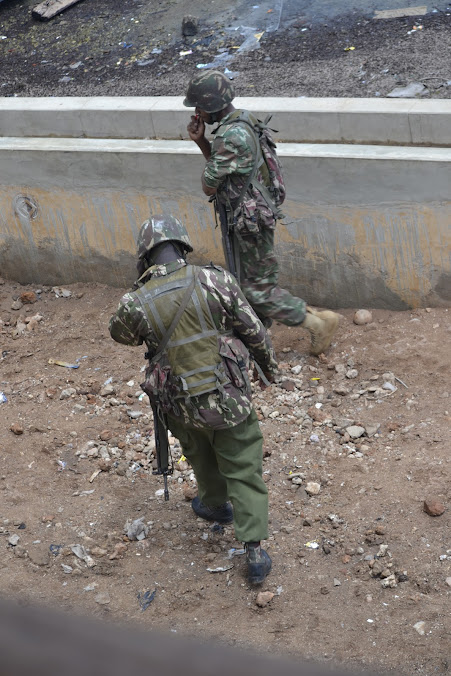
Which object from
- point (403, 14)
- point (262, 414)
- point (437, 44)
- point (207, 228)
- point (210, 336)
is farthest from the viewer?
point (403, 14)

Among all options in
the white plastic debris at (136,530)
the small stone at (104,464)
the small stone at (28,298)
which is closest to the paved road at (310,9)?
the small stone at (28,298)

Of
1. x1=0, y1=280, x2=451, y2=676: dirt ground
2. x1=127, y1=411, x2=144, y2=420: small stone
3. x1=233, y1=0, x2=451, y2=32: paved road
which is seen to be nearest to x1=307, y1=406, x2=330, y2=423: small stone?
x1=0, y1=280, x2=451, y2=676: dirt ground

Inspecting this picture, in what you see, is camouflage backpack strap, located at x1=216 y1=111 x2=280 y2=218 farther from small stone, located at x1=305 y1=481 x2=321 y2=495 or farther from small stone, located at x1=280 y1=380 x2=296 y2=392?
small stone, located at x1=305 y1=481 x2=321 y2=495

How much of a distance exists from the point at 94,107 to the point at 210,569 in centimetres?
372

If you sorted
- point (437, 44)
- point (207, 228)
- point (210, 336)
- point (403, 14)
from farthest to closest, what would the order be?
point (403, 14), point (437, 44), point (207, 228), point (210, 336)

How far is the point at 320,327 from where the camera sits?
196 inches

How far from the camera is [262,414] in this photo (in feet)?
15.7

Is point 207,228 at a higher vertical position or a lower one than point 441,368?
higher

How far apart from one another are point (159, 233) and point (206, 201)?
239 centimetres

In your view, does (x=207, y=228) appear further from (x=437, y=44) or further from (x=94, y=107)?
(x=437, y=44)

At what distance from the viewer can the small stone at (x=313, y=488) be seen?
412cm

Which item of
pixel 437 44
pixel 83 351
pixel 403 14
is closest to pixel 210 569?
pixel 83 351

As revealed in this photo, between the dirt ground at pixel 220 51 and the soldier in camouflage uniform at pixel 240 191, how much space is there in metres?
2.54

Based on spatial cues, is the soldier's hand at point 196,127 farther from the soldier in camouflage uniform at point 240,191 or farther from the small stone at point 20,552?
the small stone at point 20,552
